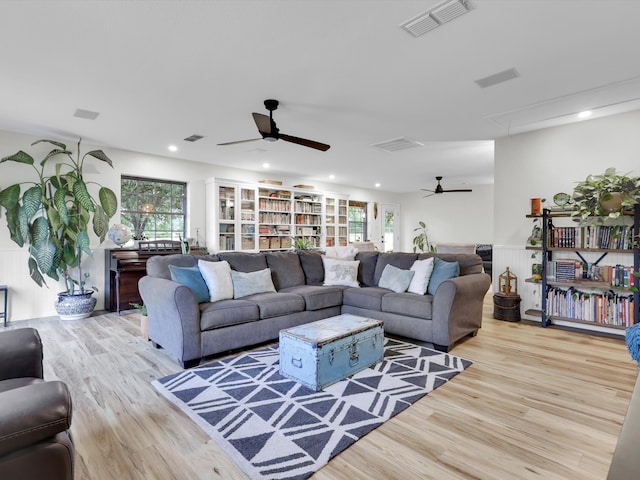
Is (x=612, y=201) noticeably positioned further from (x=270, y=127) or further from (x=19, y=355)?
(x=19, y=355)

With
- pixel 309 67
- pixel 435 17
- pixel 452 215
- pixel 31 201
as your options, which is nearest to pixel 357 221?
pixel 452 215

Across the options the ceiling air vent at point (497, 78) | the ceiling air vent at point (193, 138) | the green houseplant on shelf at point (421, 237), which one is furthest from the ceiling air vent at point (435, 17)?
the green houseplant on shelf at point (421, 237)

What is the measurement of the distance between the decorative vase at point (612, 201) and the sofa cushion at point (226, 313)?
376cm

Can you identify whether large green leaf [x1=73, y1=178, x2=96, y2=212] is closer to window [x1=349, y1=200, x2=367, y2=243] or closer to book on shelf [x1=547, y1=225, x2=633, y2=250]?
book on shelf [x1=547, y1=225, x2=633, y2=250]

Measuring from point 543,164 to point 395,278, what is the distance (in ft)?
8.15

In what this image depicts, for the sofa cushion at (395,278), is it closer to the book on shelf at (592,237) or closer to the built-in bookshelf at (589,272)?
the built-in bookshelf at (589,272)

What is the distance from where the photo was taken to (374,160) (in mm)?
6215

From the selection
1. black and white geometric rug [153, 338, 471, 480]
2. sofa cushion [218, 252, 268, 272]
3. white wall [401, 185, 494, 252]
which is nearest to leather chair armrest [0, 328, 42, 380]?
black and white geometric rug [153, 338, 471, 480]

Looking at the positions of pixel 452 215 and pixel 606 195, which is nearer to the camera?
pixel 606 195

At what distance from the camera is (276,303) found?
3.39 m

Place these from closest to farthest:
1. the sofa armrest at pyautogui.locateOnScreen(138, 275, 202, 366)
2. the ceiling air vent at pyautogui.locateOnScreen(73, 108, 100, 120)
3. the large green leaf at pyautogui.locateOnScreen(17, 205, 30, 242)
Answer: the sofa armrest at pyautogui.locateOnScreen(138, 275, 202, 366) → the ceiling air vent at pyautogui.locateOnScreen(73, 108, 100, 120) → the large green leaf at pyautogui.locateOnScreen(17, 205, 30, 242)

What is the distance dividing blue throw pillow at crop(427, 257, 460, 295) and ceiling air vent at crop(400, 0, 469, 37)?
2.26 meters

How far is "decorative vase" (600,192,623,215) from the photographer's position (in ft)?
11.5

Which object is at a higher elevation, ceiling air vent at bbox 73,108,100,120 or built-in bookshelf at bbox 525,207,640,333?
ceiling air vent at bbox 73,108,100,120
